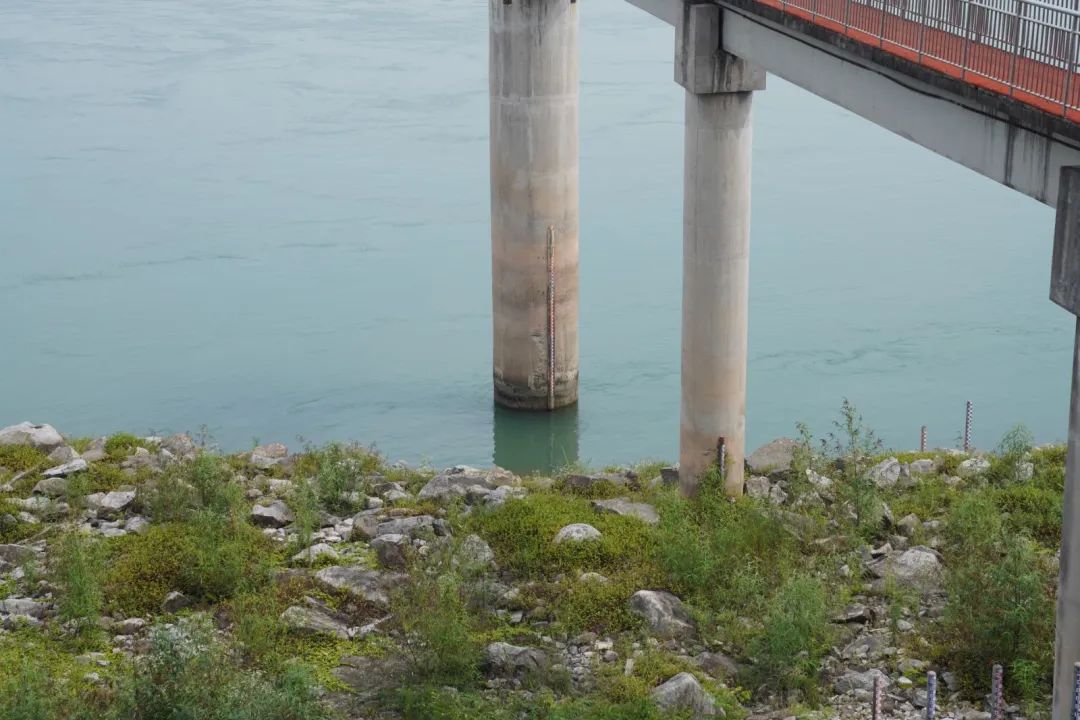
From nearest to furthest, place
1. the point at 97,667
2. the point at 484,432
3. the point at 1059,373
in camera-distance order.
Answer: the point at 97,667, the point at 484,432, the point at 1059,373

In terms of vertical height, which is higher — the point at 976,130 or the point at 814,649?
the point at 976,130

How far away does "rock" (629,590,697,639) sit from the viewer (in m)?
11.1

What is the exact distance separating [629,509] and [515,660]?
357cm

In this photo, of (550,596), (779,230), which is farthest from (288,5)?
(550,596)

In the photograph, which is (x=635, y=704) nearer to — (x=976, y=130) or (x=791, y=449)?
(x=976, y=130)

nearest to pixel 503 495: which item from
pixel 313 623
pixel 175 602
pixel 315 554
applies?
pixel 315 554

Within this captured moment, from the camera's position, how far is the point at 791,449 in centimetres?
1548

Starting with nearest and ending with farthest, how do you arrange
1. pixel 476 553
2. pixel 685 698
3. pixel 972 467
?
pixel 685 698 < pixel 476 553 < pixel 972 467

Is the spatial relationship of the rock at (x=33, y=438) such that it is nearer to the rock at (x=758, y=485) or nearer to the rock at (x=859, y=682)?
the rock at (x=758, y=485)

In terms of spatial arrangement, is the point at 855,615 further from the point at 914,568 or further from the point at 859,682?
the point at 859,682

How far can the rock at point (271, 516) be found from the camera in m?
13.2

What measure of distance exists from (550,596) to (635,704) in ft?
7.30

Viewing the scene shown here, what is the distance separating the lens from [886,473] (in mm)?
14359

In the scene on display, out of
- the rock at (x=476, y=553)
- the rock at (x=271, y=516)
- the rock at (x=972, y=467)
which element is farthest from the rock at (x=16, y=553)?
the rock at (x=972, y=467)
